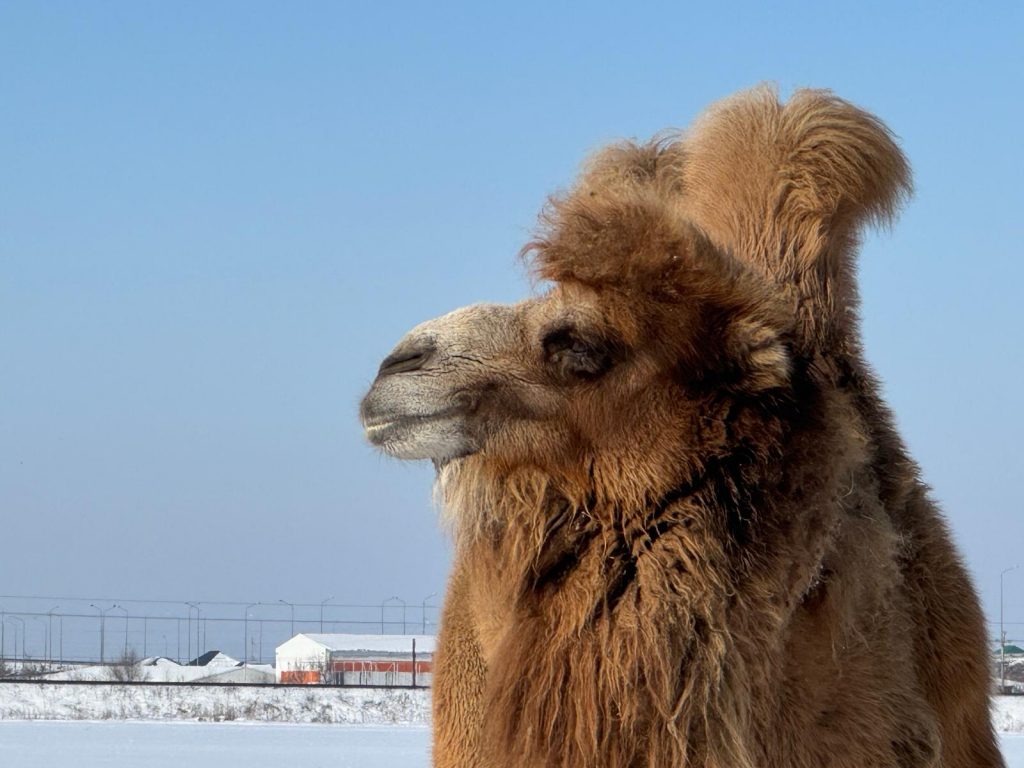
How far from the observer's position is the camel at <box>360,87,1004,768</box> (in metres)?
3.44

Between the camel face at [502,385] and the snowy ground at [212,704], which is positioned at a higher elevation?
the camel face at [502,385]

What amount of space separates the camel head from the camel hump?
484 mm

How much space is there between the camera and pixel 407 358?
365 centimetres

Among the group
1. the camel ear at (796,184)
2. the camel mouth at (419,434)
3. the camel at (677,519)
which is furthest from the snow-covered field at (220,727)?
the camel mouth at (419,434)

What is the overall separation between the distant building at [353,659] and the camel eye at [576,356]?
33.7 meters

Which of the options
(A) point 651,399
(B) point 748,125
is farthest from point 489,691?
(B) point 748,125

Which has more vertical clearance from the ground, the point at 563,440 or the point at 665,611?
the point at 563,440

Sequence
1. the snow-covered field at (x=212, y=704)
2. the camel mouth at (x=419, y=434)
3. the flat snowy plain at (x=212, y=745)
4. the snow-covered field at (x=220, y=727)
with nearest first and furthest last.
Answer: the camel mouth at (x=419, y=434) < the flat snowy plain at (x=212, y=745) < the snow-covered field at (x=220, y=727) < the snow-covered field at (x=212, y=704)

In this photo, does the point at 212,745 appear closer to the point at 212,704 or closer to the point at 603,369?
the point at 212,704

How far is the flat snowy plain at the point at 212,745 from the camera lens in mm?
12930

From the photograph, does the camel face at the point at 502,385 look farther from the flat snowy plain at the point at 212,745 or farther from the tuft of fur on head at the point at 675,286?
the flat snowy plain at the point at 212,745

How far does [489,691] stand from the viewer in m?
3.71

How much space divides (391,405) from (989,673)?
1789mm

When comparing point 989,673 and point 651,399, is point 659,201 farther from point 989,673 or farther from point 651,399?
point 989,673
